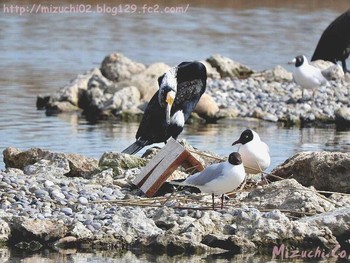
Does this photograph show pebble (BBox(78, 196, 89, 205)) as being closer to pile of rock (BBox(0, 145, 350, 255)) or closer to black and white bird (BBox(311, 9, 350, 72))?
pile of rock (BBox(0, 145, 350, 255))

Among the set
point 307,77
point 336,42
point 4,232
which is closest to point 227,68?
point 336,42

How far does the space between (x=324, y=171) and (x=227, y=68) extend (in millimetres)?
11570

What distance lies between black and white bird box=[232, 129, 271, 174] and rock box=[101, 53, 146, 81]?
10058 mm

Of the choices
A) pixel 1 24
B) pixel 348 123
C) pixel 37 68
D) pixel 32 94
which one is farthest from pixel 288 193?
pixel 1 24

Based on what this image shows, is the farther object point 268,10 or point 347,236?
point 268,10

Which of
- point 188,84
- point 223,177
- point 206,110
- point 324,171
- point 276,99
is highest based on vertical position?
point 188,84

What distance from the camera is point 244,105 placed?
2062cm

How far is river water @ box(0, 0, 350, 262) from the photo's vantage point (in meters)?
17.9

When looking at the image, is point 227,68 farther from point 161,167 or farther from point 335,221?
point 335,221

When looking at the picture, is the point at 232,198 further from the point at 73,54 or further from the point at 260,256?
the point at 73,54

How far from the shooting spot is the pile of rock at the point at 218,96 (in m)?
20.1

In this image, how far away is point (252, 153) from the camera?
12.1 metres

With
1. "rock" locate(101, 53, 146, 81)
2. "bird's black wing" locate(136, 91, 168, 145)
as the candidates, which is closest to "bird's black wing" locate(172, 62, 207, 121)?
"bird's black wing" locate(136, 91, 168, 145)

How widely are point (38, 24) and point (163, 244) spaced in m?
25.1
